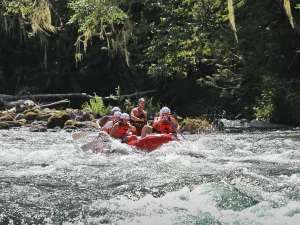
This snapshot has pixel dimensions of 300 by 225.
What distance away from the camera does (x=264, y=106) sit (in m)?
20.2

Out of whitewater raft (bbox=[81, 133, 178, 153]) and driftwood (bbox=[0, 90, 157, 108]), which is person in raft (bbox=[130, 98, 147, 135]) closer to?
whitewater raft (bbox=[81, 133, 178, 153])

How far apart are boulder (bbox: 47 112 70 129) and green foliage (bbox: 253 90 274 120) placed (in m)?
6.67

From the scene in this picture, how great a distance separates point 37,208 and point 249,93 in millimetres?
15231

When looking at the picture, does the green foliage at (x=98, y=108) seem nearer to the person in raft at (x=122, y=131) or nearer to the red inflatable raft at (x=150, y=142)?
the person in raft at (x=122, y=131)

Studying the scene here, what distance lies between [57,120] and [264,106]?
23.4 feet

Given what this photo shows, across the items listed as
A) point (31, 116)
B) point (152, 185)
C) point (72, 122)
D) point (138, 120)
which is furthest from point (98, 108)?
point (152, 185)

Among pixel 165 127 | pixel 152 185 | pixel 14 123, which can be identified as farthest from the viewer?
pixel 14 123

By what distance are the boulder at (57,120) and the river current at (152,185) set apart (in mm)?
5541

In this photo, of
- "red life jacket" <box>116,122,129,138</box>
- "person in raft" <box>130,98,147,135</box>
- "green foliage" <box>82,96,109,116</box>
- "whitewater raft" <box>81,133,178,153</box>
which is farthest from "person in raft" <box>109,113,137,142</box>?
"green foliage" <box>82,96,109,116</box>

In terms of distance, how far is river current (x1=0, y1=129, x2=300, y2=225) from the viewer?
6406 millimetres

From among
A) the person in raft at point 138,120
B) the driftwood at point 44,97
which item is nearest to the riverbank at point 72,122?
the driftwood at point 44,97

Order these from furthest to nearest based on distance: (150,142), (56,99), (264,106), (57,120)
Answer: (56,99) → (264,106) → (57,120) → (150,142)

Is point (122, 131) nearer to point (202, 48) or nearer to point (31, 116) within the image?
point (202, 48)

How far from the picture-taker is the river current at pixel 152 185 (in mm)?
6406
